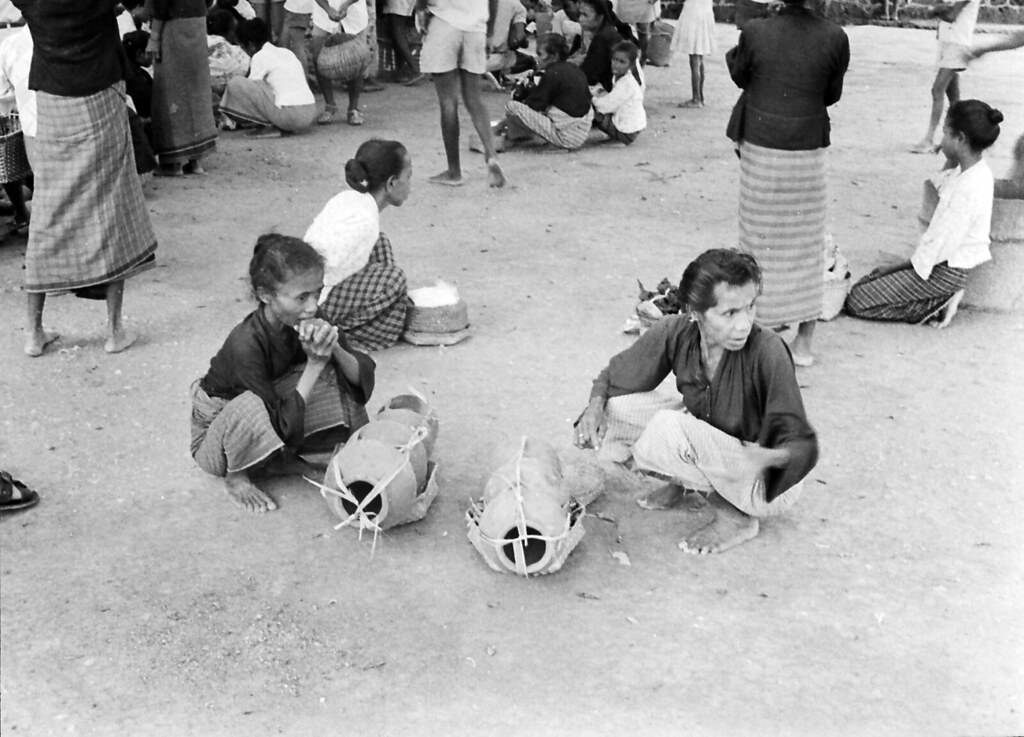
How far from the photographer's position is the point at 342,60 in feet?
29.2

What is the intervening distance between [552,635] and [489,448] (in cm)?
112

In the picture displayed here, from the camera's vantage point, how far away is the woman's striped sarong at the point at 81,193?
461 cm

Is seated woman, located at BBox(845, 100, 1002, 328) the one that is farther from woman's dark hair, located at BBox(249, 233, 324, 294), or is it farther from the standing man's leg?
woman's dark hair, located at BBox(249, 233, 324, 294)

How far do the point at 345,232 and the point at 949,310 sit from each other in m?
2.66

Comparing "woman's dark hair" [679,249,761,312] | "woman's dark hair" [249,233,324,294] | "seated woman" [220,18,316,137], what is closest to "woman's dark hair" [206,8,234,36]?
"seated woman" [220,18,316,137]

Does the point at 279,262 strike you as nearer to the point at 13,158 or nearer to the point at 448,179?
the point at 13,158

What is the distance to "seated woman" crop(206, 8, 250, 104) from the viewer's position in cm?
871

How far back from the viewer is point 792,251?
4.81 metres

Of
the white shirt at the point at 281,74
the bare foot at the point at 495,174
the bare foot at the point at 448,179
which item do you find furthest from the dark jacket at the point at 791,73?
the white shirt at the point at 281,74

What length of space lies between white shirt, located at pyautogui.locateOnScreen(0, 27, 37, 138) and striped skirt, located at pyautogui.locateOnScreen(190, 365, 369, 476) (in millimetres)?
2204

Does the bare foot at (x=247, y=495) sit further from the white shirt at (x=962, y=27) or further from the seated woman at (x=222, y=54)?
the white shirt at (x=962, y=27)

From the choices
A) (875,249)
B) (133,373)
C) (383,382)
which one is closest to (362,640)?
(383,382)

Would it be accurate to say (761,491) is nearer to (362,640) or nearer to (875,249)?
(362,640)

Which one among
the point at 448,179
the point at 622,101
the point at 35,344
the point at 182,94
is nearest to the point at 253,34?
the point at 182,94
